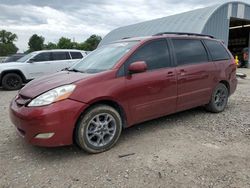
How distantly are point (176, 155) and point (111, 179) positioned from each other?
3.54 ft

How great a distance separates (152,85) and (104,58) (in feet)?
3.18

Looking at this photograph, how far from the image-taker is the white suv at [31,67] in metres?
10.5

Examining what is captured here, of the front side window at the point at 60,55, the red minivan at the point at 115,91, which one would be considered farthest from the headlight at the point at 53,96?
the front side window at the point at 60,55

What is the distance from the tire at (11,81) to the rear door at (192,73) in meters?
8.14

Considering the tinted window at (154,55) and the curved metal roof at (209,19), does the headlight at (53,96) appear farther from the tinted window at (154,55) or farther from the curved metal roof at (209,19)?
the curved metal roof at (209,19)

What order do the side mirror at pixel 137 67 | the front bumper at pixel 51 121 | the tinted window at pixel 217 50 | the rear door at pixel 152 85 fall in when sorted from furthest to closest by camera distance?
the tinted window at pixel 217 50, the rear door at pixel 152 85, the side mirror at pixel 137 67, the front bumper at pixel 51 121

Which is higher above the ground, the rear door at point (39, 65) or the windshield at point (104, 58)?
the windshield at point (104, 58)

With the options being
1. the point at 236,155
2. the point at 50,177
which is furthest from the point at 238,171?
the point at 50,177

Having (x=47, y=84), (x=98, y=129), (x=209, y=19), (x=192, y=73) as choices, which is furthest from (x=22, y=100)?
(x=209, y=19)

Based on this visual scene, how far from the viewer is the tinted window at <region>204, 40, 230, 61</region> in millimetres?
5396

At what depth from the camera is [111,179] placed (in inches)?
118

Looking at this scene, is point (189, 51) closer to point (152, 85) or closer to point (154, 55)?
point (154, 55)

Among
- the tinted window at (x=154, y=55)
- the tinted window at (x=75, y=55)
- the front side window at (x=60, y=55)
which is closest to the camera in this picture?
the tinted window at (x=154, y=55)

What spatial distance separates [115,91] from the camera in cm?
371
